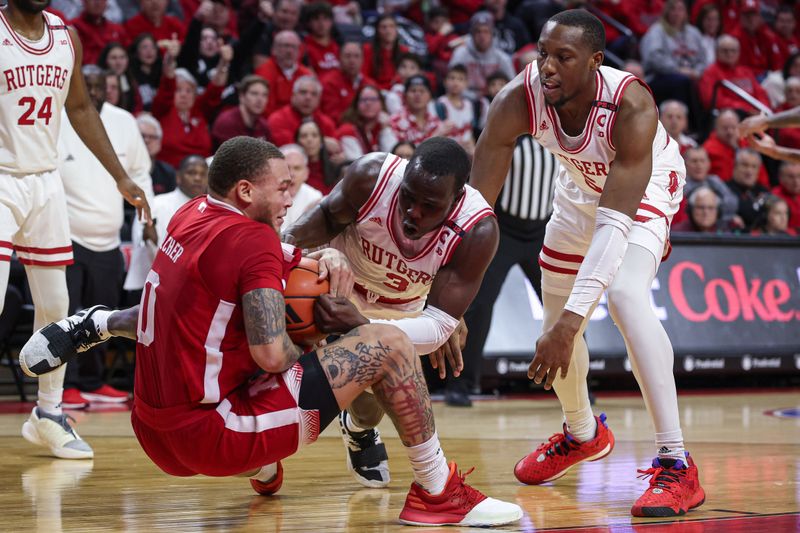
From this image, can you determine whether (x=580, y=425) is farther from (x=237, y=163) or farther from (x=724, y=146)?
(x=724, y=146)

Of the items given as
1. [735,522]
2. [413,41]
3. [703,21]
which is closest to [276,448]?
[735,522]

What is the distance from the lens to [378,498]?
4.36 metres

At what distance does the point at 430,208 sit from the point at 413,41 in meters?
9.21

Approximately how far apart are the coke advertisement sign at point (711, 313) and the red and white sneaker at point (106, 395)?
2.83 metres

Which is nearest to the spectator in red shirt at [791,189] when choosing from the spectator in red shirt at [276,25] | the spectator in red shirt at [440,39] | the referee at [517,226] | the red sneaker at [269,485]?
the spectator in red shirt at [440,39]

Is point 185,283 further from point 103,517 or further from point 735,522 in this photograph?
point 735,522

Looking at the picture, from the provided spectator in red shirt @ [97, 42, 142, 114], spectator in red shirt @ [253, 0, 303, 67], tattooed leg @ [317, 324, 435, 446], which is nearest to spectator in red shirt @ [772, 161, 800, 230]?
spectator in red shirt @ [253, 0, 303, 67]

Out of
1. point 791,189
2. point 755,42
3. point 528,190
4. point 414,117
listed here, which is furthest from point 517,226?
point 755,42

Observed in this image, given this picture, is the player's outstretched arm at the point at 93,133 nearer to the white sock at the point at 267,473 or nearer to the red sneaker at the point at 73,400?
the white sock at the point at 267,473

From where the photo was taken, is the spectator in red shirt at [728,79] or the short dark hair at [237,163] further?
the spectator in red shirt at [728,79]

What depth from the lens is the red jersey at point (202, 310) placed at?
11.6 ft

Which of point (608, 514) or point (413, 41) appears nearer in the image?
point (608, 514)

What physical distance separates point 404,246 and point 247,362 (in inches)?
40.8

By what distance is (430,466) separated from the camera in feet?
12.4
